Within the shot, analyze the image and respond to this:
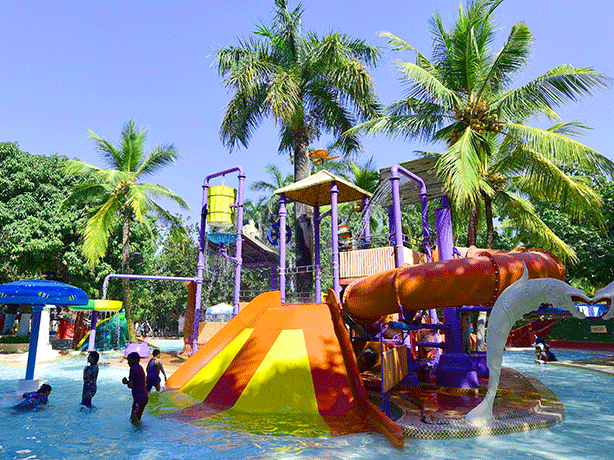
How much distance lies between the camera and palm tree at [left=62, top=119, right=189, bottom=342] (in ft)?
74.5

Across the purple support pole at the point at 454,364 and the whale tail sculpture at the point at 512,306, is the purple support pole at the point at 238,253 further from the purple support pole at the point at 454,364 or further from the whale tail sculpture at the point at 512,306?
the whale tail sculpture at the point at 512,306

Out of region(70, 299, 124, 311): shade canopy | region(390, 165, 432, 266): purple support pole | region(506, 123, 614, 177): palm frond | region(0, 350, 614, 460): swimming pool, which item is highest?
region(506, 123, 614, 177): palm frond

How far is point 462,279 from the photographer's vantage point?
24.3 feet

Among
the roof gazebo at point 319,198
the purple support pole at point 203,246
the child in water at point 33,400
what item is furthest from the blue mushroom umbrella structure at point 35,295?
the purple support pole at point 203,246

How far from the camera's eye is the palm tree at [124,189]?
22.7 m

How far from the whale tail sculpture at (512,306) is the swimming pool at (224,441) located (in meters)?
0.45

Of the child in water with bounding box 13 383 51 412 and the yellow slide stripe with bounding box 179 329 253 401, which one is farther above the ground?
the yellow slide stripe with bounding box 179 329 253 401

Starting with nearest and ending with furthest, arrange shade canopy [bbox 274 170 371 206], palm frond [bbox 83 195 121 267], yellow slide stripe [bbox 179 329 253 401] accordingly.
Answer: yellow slide stripe [bbox 179 329 253 401]
shade canopy [bbox 274 170 371 206]
palm frond [bbox 83 195 121 267]

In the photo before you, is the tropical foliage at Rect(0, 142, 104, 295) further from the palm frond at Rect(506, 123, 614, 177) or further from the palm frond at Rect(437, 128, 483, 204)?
the palm frond at Rect(506, 123, 614, 177)

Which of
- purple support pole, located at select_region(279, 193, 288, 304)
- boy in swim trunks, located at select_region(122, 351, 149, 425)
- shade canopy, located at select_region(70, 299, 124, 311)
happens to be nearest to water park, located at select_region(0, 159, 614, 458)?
boy in swim trunks, located at select_region(122, 351, 149, 425)

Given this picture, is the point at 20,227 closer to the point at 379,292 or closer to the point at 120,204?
the point at 120,204

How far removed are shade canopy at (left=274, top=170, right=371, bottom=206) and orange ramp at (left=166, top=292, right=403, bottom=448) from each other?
463cm

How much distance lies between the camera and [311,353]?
9602 millimetres

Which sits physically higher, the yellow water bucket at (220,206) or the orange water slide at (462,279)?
the yellow water bucket at (220,206)
